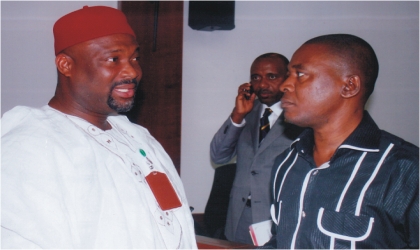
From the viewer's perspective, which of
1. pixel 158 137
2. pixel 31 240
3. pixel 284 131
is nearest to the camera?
pixel 31 240

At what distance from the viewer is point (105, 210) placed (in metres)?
1.23

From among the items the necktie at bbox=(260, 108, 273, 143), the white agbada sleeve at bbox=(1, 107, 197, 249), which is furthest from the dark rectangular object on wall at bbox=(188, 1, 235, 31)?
the white agbada sleeve at bbox=(1, 107, 197, 249)

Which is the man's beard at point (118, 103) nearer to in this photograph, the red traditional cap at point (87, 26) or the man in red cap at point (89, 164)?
the man in red cap at point (89, 164)

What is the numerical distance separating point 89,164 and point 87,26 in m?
0.56

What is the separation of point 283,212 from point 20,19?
7.59 ft

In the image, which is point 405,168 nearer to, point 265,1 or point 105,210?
point 105,210

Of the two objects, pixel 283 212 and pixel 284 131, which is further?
pixel 284 131

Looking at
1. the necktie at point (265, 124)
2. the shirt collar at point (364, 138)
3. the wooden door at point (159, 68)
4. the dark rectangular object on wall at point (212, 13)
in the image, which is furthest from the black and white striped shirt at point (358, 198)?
the dark rectangular object on wall at point (212, 13)

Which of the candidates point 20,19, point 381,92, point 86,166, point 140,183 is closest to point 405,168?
point 140,183

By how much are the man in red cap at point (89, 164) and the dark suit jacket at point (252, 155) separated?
3.36 ft

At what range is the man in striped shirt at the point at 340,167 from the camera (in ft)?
4.10

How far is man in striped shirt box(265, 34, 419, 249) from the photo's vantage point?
1.25 metres

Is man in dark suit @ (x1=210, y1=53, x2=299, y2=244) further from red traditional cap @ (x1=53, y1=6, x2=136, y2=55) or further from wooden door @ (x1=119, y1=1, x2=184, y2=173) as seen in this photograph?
red traditional cap @ (x1=53, y1=6, x2=136, y2=55)

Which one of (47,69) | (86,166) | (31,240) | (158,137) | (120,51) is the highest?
(120,51)
